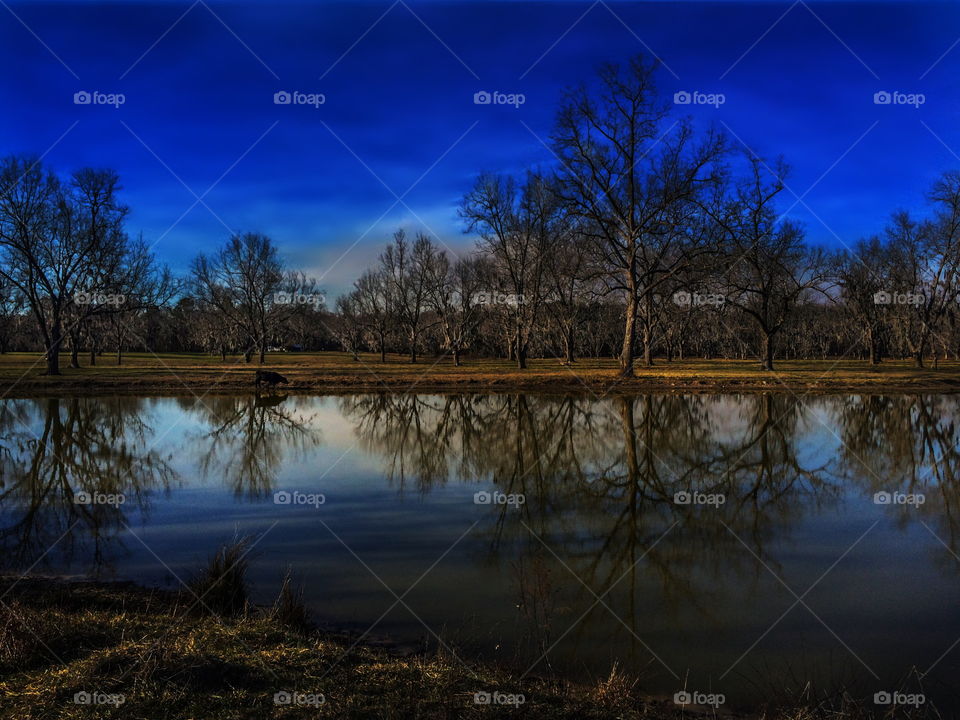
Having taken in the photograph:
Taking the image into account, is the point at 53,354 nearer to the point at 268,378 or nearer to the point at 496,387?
the point at 268,378

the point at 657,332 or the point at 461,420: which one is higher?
the point at 657,332

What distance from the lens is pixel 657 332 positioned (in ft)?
227

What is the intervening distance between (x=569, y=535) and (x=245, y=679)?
4931 mm

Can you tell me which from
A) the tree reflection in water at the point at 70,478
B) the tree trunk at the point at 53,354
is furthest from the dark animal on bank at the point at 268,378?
the tree trunk at the point at 53,354

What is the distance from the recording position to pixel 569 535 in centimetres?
846

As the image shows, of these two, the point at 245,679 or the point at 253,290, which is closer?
the point at 245,679

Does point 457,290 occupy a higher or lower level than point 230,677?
higher

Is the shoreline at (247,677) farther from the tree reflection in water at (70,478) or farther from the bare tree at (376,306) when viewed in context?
the bare tree at (376,306)

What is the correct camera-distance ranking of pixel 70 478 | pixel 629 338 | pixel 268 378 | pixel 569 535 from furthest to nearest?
pixel 629 338 < pixel 268 378 < pixel 70 478 < pixel 569 535

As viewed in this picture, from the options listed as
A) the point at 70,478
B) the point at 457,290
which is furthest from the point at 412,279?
the point at 70,478

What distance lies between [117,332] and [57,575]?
54719mm

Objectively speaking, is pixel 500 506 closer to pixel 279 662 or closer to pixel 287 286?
pixel 279 662

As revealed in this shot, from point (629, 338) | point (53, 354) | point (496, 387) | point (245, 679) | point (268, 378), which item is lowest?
point (245, 679)

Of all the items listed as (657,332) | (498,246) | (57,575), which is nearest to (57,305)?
(498,246)
